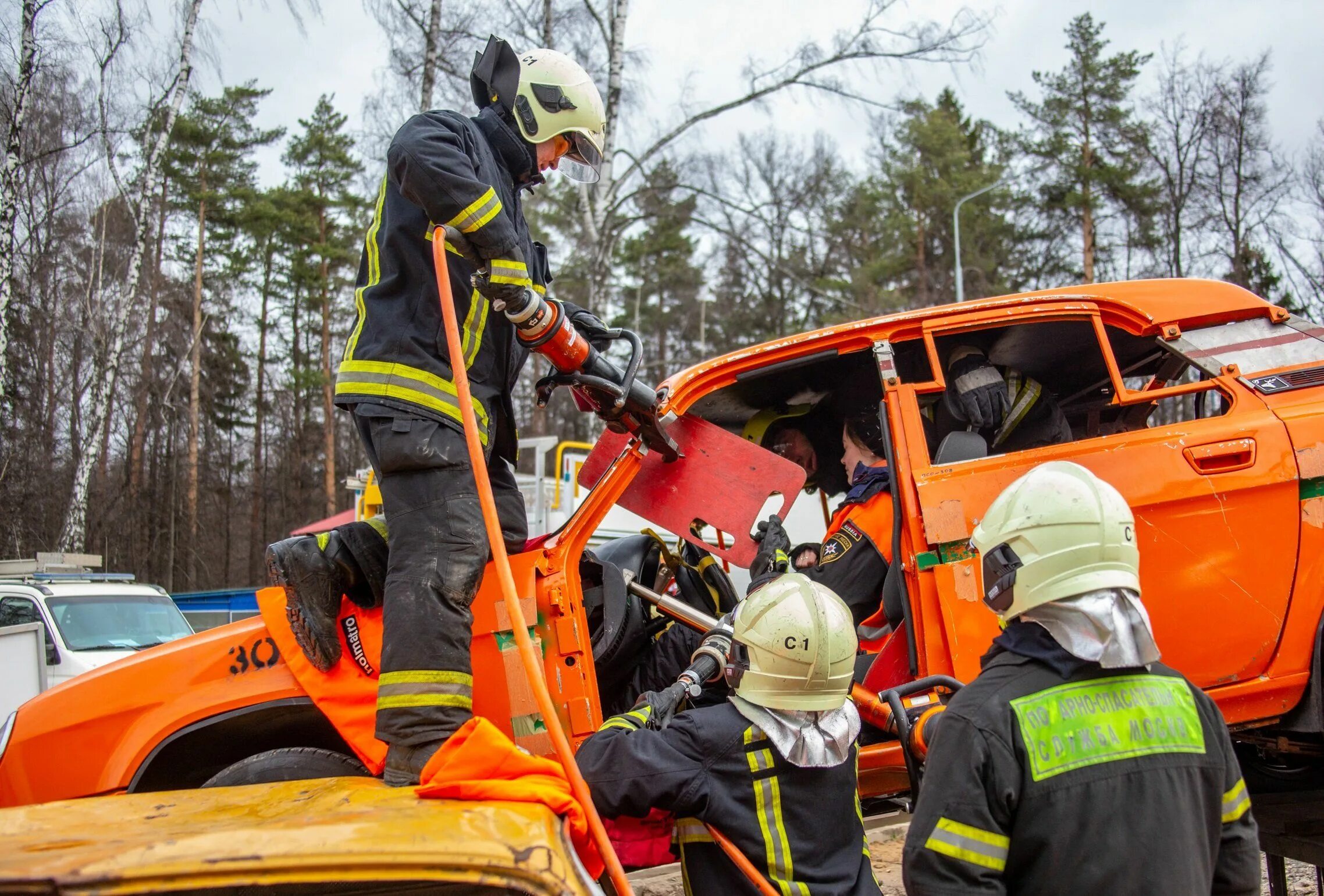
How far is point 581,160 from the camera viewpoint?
10.5 ft

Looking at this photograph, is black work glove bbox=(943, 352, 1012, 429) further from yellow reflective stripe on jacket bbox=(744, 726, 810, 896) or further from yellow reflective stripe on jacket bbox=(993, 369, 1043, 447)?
yellow reflective stripe on jacket bbox=(744, 726, 810, 896)

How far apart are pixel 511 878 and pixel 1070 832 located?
3.03ft

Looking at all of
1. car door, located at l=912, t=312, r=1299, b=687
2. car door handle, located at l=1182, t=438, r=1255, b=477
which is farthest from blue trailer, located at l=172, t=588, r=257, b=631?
car door handle, located at l=1182, t=438, r=1255, b=477

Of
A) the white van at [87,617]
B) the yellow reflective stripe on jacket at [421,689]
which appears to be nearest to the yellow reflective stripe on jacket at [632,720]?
the yellow reflective stripe on jacket at [421,689]

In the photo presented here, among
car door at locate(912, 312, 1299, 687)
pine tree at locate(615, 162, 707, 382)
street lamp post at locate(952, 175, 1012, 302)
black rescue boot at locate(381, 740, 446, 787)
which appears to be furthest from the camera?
pine tree at locate(615, 162, 707, 382)

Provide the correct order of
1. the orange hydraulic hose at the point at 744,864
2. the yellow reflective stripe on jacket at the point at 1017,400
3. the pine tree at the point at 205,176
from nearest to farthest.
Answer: the orange hydraulic hose at the point at 744,864
the yellow reflective stripe on jacket at the point at 1017,400
the pine tree at the point at 205,176

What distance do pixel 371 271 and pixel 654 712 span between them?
155cm

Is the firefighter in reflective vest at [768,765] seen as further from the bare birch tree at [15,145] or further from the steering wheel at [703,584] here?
the bare birch tree at [15,145]

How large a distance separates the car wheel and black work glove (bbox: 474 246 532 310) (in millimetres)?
2851

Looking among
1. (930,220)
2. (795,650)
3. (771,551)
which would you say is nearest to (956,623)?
(771,551)

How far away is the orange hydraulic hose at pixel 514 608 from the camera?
1.75 m

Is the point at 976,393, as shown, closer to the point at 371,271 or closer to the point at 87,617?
the point at 371,271

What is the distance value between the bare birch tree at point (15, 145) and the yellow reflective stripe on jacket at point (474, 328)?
14.1 m

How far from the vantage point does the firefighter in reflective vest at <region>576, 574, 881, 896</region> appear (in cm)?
220
